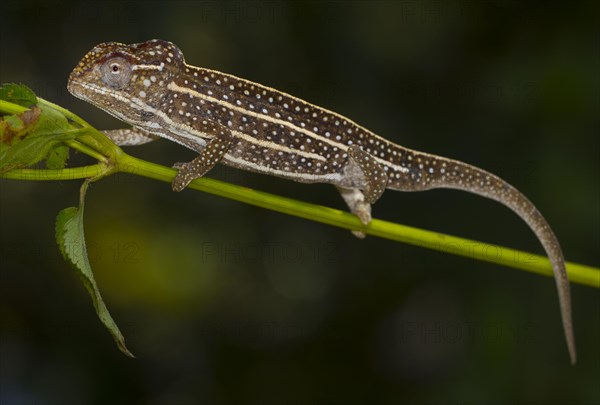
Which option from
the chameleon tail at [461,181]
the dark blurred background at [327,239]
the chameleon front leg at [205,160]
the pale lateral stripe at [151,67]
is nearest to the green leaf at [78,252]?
the chameleon front leg at [205,160]

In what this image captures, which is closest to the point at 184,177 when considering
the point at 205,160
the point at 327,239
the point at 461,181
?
the point at 205,160

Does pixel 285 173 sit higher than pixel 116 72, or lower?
lower

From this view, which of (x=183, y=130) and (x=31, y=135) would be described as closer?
(x=31, y=135)

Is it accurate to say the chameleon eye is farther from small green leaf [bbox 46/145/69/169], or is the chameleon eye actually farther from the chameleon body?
small green leaf [bbox 46/145/69/169]

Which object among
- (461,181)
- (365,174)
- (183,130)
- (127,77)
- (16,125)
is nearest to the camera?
(16,125)

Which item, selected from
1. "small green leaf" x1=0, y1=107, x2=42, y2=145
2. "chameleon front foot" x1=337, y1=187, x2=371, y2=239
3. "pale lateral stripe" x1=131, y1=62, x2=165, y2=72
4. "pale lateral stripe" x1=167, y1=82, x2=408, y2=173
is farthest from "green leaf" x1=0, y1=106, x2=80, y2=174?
"chameleon front foot" x1=337, y1=187, x2=371, y2=239

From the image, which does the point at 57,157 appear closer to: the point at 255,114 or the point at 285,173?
the point at 255,114

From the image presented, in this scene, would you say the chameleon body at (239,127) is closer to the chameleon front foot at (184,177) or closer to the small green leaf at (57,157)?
the chameleon front foot at (184,177)
